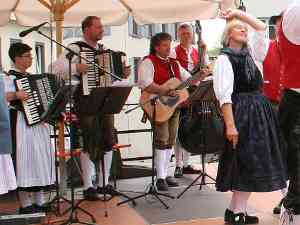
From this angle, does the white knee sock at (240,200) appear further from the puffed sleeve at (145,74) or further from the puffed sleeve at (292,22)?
the puffed sleeve at (145,74)

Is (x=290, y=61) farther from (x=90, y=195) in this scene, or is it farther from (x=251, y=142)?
(x=90, y=195)

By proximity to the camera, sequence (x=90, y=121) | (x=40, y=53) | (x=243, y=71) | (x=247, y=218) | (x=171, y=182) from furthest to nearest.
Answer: (x=40, y=53) → (x=171, y=182) → (x=90, y=121) → (x=247, y=218) → (x=243, y=71)

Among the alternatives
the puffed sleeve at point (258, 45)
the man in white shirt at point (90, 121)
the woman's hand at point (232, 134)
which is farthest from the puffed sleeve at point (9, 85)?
the puffed sleeve at point (258, 45)

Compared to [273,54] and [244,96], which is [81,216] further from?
[273,54]

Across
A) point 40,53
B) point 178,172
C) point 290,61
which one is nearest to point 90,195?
point 178,172

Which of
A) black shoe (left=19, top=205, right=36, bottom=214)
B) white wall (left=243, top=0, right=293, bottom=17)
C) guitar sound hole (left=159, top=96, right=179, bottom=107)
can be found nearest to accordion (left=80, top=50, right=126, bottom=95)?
guitar sound hole (left=159, top=96, right=179, bottom=107)

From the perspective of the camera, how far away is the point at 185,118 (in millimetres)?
5926

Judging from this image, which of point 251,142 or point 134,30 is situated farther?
point 134,30

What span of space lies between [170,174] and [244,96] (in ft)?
8.83

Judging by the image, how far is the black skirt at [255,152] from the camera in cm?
372

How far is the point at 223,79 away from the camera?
3711 millimetres

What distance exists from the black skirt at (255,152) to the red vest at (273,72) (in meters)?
0.59

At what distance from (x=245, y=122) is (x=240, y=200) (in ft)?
2.17

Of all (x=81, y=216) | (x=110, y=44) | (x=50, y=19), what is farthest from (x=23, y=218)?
(x=110, y=44)
